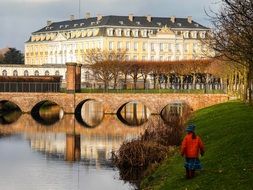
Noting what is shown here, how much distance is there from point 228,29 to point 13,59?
111256 millimetres

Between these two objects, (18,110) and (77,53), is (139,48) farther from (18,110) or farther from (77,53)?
(18,110)

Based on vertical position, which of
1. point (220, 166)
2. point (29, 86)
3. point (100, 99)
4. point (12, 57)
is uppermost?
point (12, 57)

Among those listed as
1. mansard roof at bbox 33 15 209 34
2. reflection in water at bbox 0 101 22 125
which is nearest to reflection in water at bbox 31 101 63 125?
reflection in water at bbox 0 101 22 125

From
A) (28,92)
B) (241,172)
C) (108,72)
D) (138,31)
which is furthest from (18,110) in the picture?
(138,31)

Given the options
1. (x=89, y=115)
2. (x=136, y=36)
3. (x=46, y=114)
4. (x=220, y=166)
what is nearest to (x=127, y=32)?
(x=136, y=36)

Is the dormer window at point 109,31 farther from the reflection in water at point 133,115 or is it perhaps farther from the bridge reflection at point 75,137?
the bridge reflection at point 75,137

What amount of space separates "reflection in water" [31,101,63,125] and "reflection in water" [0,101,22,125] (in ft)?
5.95

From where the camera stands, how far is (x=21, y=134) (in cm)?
4566

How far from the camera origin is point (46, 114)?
2623 inches

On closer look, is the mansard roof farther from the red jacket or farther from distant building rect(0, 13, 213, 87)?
the red jacket

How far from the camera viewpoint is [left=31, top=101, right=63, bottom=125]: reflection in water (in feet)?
191

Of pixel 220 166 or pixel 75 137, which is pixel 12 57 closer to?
pixel 75 137

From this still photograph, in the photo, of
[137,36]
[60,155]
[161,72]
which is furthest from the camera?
[137,36]

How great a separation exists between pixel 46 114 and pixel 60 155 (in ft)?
106
